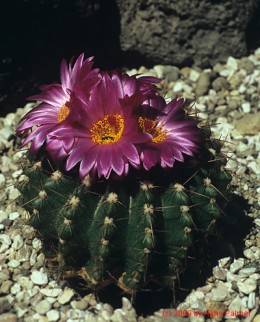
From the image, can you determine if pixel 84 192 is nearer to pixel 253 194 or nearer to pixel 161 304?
pixel 161 304

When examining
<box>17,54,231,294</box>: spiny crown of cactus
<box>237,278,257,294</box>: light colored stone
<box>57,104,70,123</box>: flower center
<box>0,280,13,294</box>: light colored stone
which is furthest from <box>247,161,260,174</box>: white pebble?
<box>0,280,13,294</box>: light colored stone

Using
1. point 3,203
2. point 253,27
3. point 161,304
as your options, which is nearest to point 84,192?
point 161,304

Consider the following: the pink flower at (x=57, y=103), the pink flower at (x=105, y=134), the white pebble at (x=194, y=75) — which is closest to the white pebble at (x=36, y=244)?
the pink flower at (x=57, y=103)

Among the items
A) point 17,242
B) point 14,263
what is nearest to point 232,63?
point 17,242

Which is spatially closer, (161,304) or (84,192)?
(84,192)

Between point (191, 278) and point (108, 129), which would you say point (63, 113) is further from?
point (191, 278)

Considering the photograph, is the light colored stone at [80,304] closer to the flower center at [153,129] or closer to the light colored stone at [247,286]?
the light colored stone at [247,286]

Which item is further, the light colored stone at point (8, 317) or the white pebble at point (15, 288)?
the white pebble at point (15, 288)
